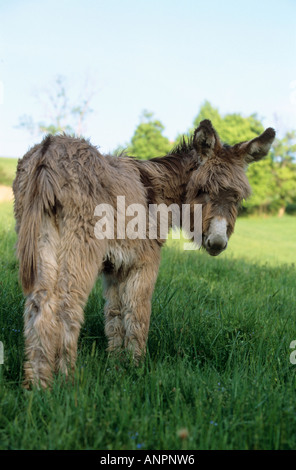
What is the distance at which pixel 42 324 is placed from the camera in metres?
2.80

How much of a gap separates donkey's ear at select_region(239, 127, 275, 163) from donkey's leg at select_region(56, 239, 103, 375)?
6.00 feet

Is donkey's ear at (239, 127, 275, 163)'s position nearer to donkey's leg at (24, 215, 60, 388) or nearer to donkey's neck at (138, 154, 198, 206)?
donkey's neck at (138, 154, 198, 206)

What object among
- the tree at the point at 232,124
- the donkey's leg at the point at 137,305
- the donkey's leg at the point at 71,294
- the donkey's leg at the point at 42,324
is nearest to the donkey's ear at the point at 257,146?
the donkey's leg at the point at 137,305

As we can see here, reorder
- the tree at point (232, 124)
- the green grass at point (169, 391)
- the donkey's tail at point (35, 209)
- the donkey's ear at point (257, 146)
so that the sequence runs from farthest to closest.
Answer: the tree at point (232, 124), the donkey's ear at point (257, 146), the donkey's tail at point (35, 209), the green grass at point (169, 391)

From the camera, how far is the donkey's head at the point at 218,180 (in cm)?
374

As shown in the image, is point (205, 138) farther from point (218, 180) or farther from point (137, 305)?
point (137, 305)

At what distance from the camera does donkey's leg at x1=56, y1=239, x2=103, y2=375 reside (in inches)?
115

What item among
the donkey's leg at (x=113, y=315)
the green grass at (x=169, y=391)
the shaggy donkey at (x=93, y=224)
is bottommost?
the green grass at (x=169, y=391)

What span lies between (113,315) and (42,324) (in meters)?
1.12

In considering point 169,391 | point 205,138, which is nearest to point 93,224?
point 169,391

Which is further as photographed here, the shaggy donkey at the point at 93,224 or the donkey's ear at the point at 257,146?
the donkey's ear at the point at 257,146

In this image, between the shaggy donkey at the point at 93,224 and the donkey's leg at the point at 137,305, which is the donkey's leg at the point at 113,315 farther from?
the donkey's leg at the point at 137,305

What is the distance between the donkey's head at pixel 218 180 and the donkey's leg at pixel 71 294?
1227 mm
